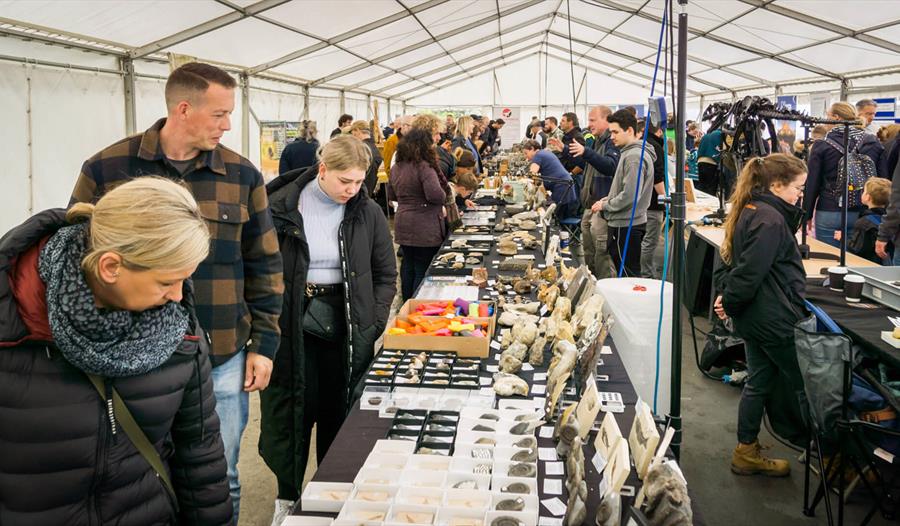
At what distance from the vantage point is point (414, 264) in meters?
4.77

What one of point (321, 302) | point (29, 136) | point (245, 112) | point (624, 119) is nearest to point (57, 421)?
point (321, 302)

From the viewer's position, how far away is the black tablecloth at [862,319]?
258cm

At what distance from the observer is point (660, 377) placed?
319cm

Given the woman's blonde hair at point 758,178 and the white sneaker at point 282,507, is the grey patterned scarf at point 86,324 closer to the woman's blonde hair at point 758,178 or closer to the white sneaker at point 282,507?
the white sneaker at point 282,507

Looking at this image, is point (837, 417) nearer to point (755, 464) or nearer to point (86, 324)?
point (755, 464)

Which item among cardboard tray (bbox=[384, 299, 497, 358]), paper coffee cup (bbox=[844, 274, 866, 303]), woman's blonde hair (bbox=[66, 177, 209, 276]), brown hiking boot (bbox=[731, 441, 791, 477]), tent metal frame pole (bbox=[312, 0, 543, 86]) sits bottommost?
brown hiking boot (bbox=[731, 441, 791, 477])

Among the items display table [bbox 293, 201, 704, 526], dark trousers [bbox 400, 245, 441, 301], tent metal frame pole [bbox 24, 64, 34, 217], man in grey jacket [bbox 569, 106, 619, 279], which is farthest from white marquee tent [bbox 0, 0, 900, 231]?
display table [bbox 293, 201, 704, 526]

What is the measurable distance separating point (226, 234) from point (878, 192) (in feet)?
15.4

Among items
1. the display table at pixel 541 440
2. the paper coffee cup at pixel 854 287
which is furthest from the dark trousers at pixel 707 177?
the display table at pixel 541 440

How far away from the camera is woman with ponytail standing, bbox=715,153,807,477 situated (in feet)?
9.18

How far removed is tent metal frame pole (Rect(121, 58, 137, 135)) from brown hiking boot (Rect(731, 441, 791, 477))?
18.9 feet

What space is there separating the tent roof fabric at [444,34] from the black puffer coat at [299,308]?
3.51 metres

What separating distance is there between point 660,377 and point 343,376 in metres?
1.53

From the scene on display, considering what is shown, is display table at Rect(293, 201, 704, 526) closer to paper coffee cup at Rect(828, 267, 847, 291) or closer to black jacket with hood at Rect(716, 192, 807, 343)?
black jacket with hood at Rect(716, 192, 807, 343)
